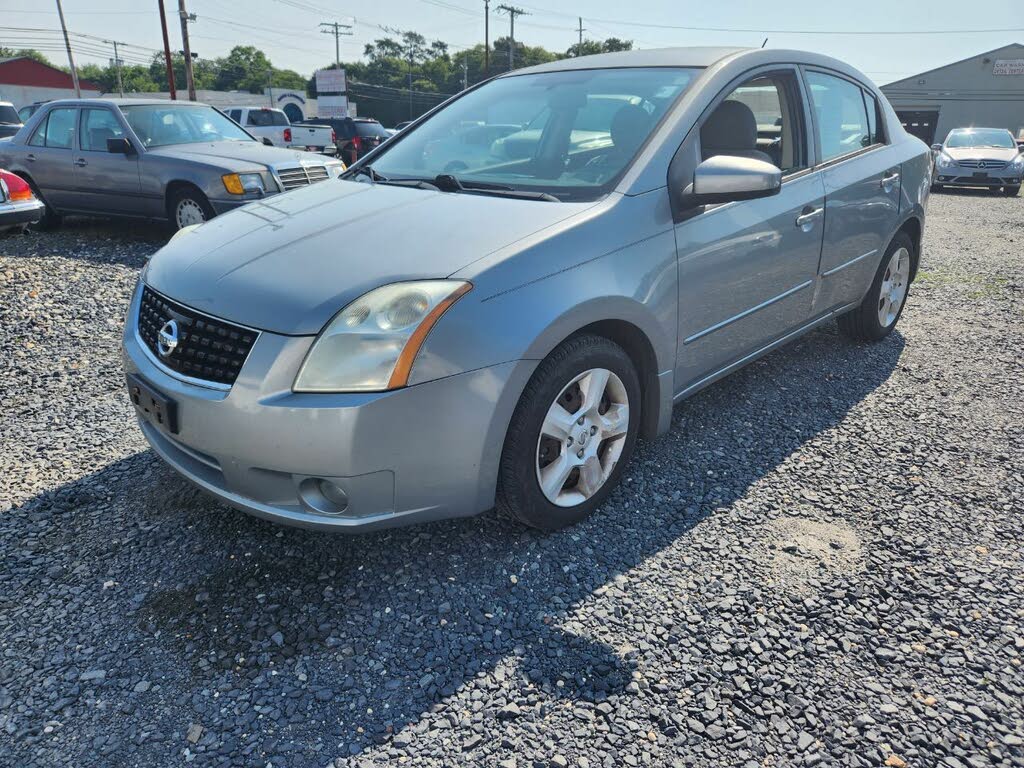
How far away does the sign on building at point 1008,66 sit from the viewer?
41969 mm

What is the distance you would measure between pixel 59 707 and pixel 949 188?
2026cm

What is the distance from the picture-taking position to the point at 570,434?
261 centimetres

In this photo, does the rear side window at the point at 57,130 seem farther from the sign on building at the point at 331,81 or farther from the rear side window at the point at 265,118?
the sign on building at the point at 331,81

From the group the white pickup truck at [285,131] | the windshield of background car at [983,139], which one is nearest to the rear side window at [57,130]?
the white pickup truck at [285,131]

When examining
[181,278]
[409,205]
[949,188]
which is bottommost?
[949,188]

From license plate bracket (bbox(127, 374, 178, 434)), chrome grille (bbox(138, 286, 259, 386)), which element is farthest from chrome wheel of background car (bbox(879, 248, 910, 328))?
license plate bracket (bbox(127, 374, 178, 434))

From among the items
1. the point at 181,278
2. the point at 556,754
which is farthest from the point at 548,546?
the point at 181,278

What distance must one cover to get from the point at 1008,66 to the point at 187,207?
49719 millimetres

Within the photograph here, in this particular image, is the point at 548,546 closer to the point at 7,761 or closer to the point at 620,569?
the point at 620,569

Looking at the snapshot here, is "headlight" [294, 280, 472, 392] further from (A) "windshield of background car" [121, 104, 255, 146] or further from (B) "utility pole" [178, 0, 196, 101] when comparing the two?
(B) "utility pole" [178, 0, 196, 101]

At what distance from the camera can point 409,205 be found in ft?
9.31

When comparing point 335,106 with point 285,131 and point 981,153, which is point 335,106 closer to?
point 285,131

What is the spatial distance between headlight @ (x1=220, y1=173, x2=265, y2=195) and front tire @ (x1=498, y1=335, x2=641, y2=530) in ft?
19.5

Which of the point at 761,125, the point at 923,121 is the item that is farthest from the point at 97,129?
the point at 923,121
